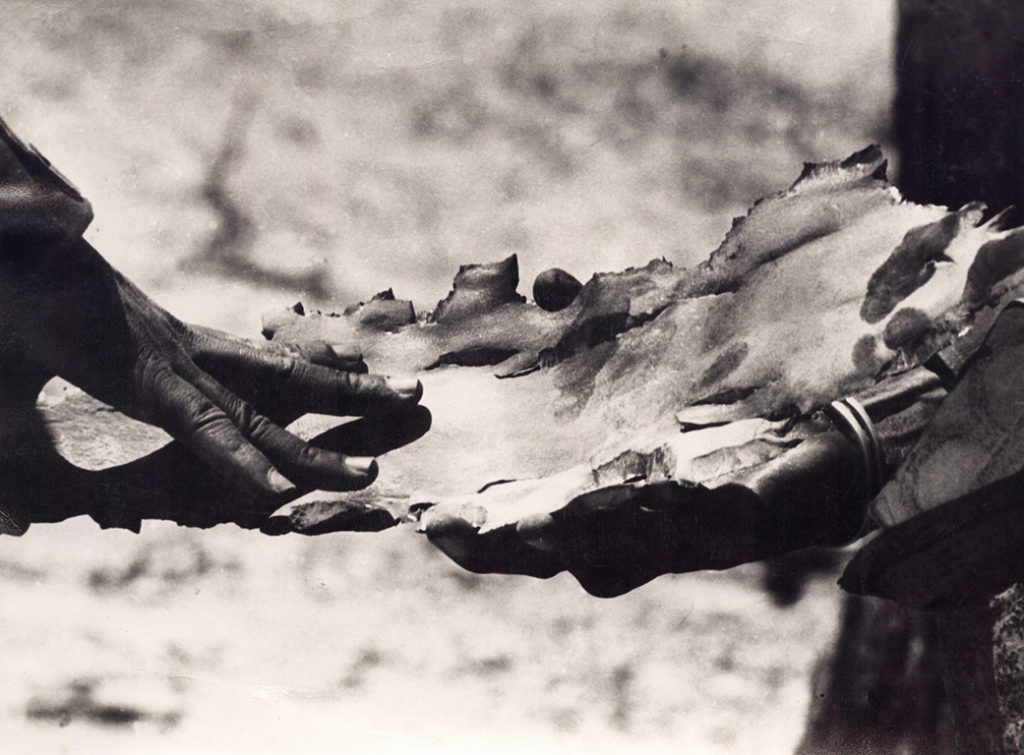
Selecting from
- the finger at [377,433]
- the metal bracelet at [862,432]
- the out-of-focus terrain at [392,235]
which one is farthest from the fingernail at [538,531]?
the metal bracelet at [862,432]

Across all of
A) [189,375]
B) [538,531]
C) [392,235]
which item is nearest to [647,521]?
[538,531]

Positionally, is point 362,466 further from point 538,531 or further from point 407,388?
point 538,531

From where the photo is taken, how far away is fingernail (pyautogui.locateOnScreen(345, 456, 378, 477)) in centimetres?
460

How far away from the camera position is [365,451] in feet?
15.2

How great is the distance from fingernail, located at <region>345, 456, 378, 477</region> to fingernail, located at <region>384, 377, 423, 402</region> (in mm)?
263

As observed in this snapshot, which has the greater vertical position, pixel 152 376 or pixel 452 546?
pixel 152 376

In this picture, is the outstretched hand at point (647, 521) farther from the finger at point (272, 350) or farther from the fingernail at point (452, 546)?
the finger at point (272, 350)

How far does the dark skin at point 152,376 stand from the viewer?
460cm

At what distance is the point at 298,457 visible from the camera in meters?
4.59

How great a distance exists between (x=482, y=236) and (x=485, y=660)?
145cm

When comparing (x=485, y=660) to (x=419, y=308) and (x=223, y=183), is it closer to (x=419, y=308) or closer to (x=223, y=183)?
(x=419, y=308)

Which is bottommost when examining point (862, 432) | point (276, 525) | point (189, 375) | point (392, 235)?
point (276, 525)

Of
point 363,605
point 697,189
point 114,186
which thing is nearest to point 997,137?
point 697,189

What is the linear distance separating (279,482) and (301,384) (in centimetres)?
35
